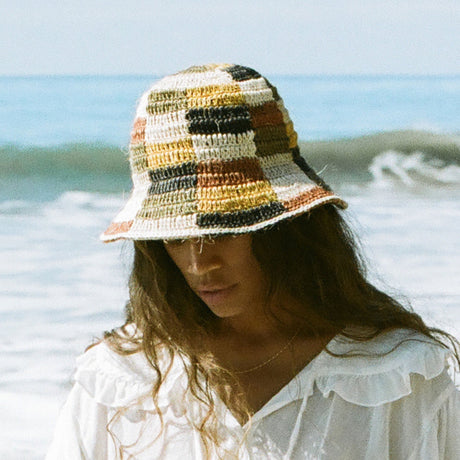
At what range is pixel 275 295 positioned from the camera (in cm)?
192

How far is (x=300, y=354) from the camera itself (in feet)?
6.28

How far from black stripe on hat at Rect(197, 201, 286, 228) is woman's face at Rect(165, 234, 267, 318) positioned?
0.04 meters

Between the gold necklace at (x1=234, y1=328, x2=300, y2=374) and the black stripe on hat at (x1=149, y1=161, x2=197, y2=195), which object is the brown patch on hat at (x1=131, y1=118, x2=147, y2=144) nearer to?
the black stripe on hat at (x1=149, y1=161, x2=197, y2=195)

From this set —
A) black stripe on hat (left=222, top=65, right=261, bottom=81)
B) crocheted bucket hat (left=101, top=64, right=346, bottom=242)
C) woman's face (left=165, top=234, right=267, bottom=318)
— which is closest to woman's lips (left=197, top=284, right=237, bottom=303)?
woman's face (left=165, top=234, right=267, bottom=318)

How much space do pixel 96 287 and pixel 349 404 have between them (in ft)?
14.3

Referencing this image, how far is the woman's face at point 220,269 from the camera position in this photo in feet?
Answer: 5.83

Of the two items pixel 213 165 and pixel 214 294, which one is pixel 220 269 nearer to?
pixel 214 294

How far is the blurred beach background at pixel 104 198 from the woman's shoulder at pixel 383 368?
263 millimetres

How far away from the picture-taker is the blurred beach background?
503 centimetres

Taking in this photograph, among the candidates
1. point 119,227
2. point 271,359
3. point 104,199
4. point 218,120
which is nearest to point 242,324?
point 271,359

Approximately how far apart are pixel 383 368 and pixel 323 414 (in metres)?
0.13

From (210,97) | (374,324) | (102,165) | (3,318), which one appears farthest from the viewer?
(102,165)

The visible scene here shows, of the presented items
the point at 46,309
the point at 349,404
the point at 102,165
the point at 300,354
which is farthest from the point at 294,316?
the point at 102,165

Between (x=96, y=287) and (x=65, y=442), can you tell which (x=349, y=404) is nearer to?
(x=65, y=442)
